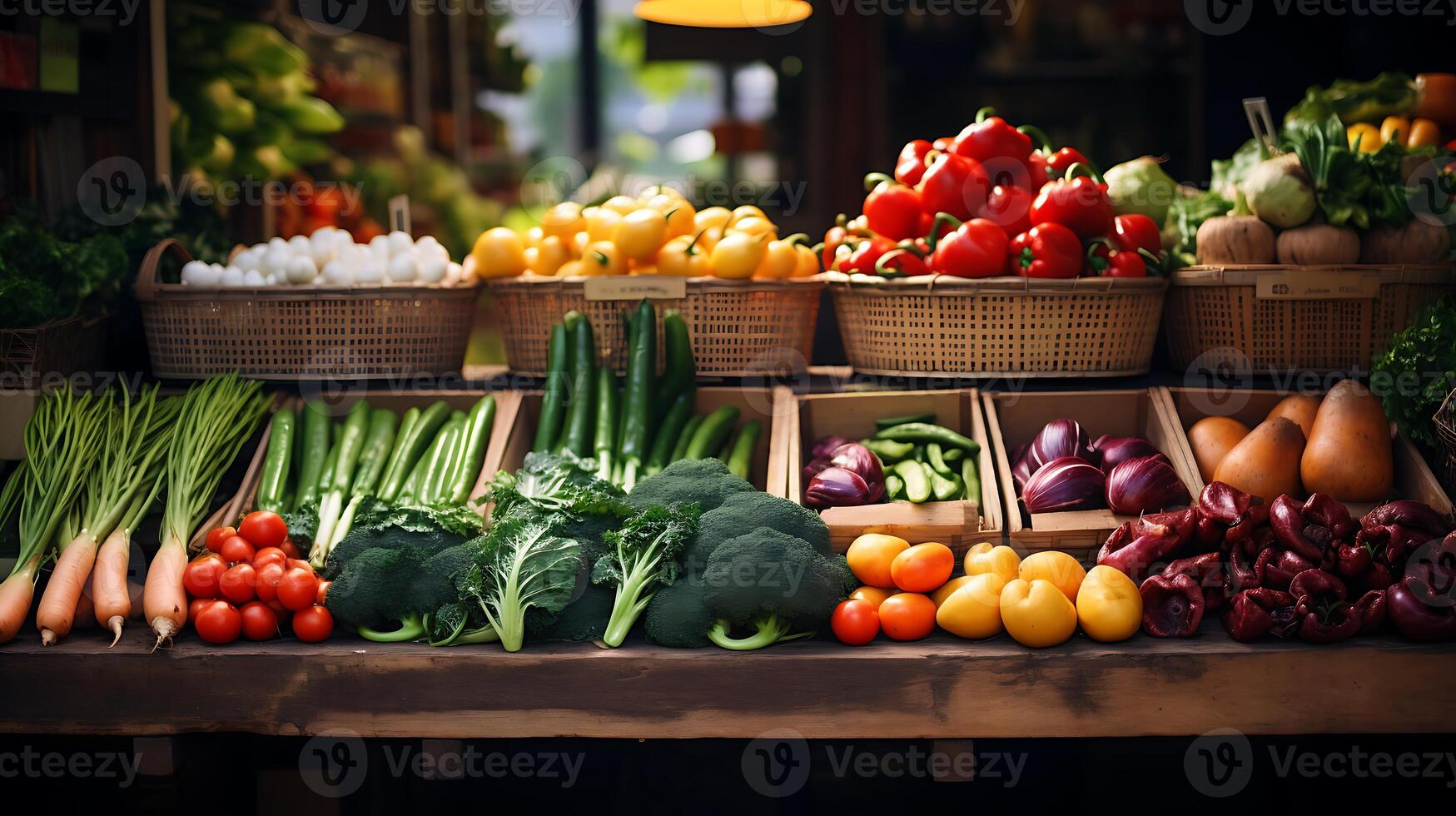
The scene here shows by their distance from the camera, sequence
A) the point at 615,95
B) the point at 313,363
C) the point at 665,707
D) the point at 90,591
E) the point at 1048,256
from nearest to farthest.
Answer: the point at 665,707
the point at 90,591
the point at 1048,256
the point at 313,363
the point at 615,95

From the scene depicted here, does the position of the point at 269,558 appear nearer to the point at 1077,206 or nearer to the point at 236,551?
the point at 236,551

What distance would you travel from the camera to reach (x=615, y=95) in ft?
27.6

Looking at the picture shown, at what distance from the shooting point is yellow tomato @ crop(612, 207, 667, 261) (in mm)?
3021

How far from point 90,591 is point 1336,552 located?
246 cm

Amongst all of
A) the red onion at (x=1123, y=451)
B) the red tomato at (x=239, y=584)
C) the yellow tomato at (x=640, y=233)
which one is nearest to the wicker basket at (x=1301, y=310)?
the red onion at (x=1123, y=451)

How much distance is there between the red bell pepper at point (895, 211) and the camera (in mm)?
3020

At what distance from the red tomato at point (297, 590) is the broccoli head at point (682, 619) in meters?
0.66

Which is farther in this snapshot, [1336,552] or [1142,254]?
[1142,254]

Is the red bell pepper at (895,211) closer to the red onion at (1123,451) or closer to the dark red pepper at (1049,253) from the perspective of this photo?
the dark red pepper at (1049,253)

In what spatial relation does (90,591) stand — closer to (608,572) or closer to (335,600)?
(335,600)

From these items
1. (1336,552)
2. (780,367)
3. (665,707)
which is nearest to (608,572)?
(665,707)

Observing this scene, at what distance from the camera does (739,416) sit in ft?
10.3

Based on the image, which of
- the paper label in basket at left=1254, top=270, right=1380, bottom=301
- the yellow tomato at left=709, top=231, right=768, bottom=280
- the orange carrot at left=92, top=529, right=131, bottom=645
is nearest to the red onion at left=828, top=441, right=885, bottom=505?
the yellow tomato at left=709, top=231, right=768, bottom=280

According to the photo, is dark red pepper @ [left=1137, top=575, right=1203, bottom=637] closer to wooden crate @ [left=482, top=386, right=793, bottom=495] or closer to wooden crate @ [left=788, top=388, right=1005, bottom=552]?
wooden crate @ [left=788, top=388, right=1005, bottom=552]
